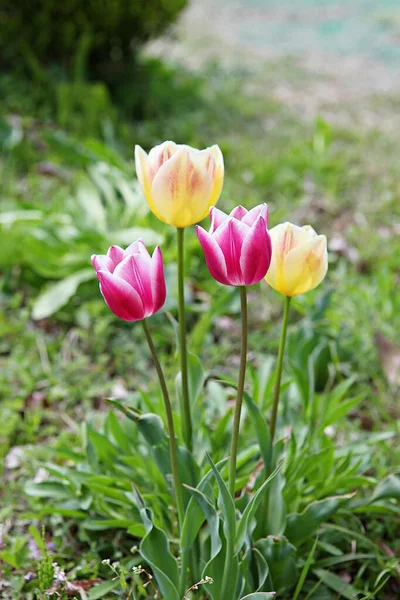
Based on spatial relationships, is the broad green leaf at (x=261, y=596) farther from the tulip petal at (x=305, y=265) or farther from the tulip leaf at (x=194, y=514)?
the tulip petal at (x=305, y=265)

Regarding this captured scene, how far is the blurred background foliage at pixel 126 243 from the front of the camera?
1.74m

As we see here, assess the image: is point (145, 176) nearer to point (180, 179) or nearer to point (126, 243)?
point (180, 179)

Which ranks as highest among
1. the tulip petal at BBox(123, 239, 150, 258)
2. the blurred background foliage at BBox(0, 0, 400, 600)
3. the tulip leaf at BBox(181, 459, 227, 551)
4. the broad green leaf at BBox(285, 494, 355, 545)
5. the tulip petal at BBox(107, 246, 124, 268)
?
the tulip petal at BBox(123, 239, 150, 258)

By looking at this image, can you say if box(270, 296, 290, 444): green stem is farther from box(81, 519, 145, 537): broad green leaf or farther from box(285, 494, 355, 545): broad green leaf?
box(81, 519, 145, 537): broad green leaf

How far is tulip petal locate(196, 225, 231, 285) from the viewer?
1078 mm

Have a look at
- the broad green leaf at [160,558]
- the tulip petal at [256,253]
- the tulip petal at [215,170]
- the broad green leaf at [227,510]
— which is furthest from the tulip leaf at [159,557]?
the tulip petal at [215,170]

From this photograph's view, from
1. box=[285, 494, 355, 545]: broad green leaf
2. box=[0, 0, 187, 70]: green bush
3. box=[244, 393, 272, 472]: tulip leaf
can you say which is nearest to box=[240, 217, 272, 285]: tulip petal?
box=[244, 393, 272, 472]: tulip leaf

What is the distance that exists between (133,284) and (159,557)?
0.55m

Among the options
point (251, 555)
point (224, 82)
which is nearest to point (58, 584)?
point (251, 555)

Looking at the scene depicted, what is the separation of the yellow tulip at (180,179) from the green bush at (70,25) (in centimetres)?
339

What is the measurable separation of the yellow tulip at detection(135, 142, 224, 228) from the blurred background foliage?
0.60 m

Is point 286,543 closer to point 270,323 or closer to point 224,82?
point 270,323

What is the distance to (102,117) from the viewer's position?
4.12 m

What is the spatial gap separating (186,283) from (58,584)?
4.64 feet
